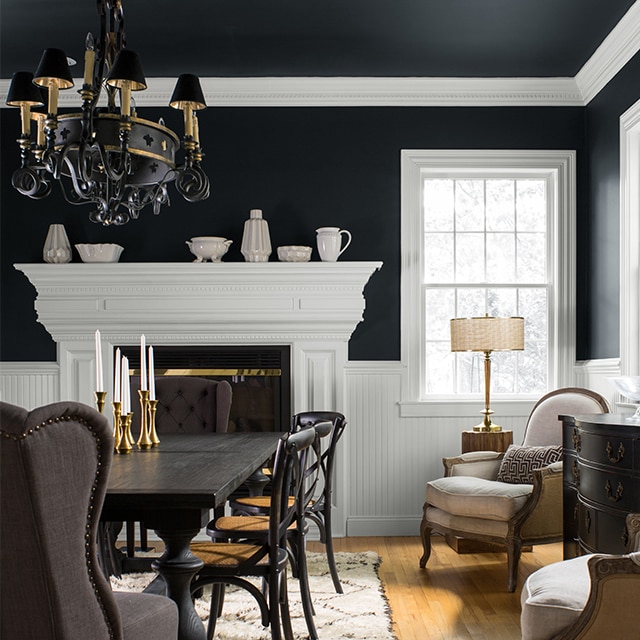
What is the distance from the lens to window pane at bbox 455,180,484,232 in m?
5.48

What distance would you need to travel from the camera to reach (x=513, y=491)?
4055 mm

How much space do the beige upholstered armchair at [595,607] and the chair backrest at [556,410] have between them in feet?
7.30

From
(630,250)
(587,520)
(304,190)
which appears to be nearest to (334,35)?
(304,190)

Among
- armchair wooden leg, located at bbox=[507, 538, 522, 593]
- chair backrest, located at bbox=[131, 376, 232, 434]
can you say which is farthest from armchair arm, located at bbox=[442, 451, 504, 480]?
chair backrest, located at bbox=[131, 376, 232, 434]

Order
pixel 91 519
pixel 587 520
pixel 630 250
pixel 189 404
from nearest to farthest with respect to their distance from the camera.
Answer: pixel 91 519 < pixel 587 520 < pixel 189 404 < pixel 630 250

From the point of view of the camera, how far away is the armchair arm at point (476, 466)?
4559 mm

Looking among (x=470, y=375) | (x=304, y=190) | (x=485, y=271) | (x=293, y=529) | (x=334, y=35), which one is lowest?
(x=293, y=529)

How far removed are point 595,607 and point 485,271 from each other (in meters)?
3.47

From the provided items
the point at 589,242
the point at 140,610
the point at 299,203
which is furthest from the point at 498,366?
the point at 140,610

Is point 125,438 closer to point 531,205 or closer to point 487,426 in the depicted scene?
point 487,426

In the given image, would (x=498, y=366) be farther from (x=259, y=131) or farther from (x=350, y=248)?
(x=259, y=131)

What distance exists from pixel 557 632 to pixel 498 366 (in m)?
3.26

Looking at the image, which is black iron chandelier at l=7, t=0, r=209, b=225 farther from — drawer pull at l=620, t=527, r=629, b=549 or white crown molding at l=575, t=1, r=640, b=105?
white crown molding at l=575, t=1, r=640, b=105

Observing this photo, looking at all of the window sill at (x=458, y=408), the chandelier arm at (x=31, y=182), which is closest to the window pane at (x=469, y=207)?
the window sill at (x=458, y=408)
